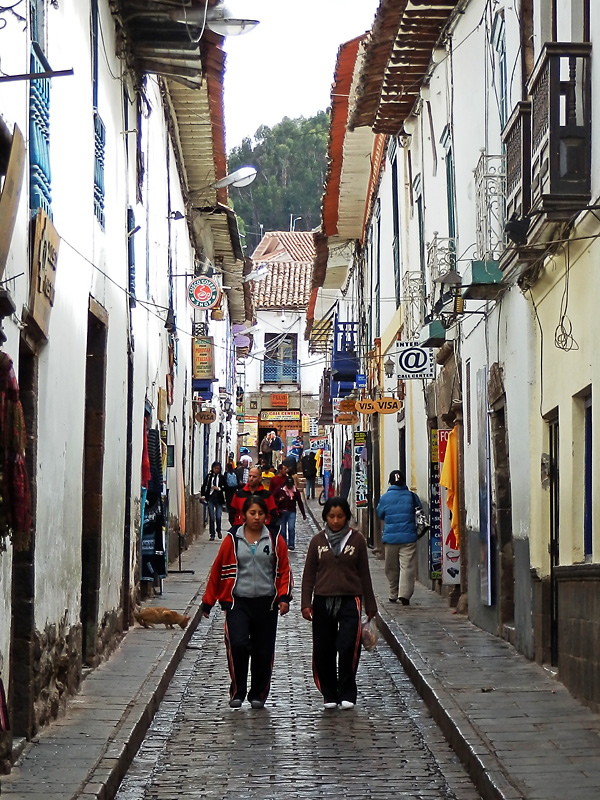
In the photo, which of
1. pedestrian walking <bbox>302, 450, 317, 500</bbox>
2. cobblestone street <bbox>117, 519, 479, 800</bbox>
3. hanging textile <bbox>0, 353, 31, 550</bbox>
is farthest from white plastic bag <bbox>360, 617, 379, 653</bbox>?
pedestrian walking <bbox>302, 450, 317, 500</bbox>

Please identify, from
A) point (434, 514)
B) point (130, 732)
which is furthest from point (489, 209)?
point (130, 732)

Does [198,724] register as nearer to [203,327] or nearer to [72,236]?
[72,236]

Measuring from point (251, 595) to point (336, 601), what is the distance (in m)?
0.73

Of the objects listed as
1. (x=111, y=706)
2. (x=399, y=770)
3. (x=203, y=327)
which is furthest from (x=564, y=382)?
(x=203, y=327)

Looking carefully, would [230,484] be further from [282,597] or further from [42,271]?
[42,271]

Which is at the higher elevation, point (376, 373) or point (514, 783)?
point (376, 373)

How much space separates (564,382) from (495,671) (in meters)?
2.62

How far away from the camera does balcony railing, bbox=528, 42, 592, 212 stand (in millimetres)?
9398

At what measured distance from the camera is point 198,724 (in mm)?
9789

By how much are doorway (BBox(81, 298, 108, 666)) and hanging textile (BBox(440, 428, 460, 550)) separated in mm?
5725

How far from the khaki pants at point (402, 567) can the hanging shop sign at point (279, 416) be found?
144 feet

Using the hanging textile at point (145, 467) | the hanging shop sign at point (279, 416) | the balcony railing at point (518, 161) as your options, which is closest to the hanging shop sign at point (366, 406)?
the hanging textile at point (145, 467)

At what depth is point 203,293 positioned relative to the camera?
81.1 feet

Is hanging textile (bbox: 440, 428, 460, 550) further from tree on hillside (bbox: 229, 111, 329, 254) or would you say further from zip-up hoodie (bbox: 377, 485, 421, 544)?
tree on hillside (bbox: 229, 111, 329, 254)
